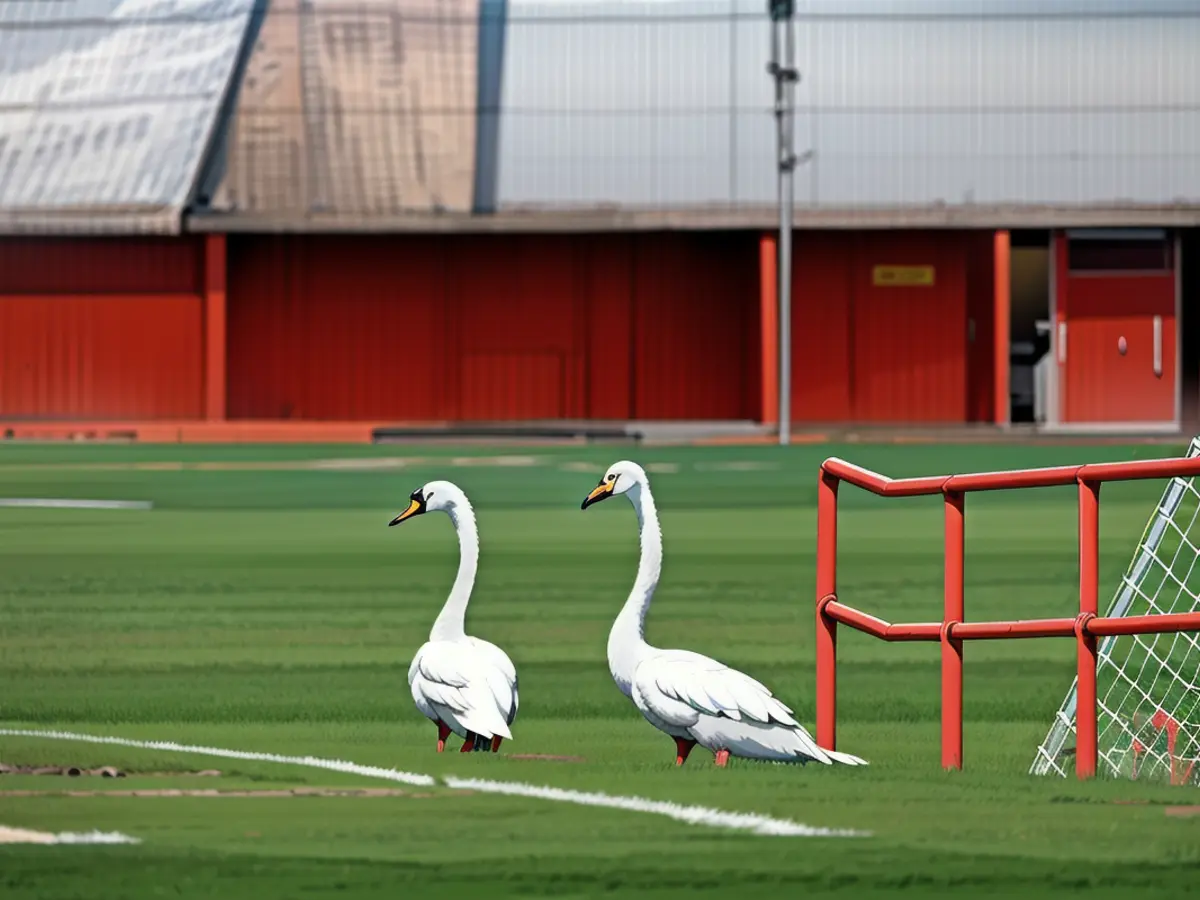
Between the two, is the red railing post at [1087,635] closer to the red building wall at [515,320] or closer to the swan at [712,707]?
the swan at [712,707]

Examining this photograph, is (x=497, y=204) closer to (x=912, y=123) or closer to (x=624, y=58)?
(x=624, y=58)

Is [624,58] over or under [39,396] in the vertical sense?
over

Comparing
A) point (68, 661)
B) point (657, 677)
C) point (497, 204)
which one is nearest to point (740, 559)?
point (68, 661)

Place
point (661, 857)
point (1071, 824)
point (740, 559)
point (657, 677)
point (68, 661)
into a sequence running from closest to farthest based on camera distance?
point (661, 857) < point (1071, 824) < point (657, 677) < point (68, 661) < point (740, 559)

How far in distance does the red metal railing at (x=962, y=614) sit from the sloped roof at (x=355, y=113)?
38.5m

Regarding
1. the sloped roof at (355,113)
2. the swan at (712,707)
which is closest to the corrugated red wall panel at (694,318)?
the sloped roof at (355,113)

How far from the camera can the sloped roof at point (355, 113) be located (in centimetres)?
4781

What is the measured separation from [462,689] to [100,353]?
1595 inches

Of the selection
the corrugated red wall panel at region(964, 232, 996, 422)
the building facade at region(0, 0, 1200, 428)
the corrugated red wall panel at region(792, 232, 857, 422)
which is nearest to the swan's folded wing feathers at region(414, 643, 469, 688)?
the building facade at region(0, 0, 1200, 428)

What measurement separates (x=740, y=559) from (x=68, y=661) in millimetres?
8310

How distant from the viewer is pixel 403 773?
8391 millimetres

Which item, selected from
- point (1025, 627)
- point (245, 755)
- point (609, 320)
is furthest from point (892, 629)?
point (609, 320)

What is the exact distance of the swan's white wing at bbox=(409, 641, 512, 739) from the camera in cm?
864

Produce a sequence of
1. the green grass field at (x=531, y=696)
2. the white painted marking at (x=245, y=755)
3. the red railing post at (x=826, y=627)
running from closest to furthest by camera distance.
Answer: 1. the green grass field at (x=531, y=696)
2. the white painted marking at (x=245, y=755)
3. the red railing post at (x=826, y=627)
